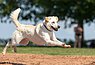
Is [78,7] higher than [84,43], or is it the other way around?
[78,7]

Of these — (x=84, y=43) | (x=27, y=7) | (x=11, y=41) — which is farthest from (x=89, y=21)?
(x=11, y=41)

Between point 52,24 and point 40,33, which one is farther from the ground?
point 52,24

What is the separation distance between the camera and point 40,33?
1222 centimetres

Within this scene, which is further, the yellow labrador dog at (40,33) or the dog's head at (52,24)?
the yellow labrador dog at (40,33)

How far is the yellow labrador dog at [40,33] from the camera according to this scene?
11.9 metres

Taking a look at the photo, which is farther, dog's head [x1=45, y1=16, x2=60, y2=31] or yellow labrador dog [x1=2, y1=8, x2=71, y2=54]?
yellow labrador dog [x1=2, y1=8, x2=71, y2=54]

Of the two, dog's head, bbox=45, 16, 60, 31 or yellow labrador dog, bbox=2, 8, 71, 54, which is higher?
dog's head, bbox=45, 16, 60, 31

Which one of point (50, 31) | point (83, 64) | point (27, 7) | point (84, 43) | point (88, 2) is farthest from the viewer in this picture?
point (27, 7)

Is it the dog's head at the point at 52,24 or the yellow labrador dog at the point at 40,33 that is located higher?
the dog's head at the point at 52,24

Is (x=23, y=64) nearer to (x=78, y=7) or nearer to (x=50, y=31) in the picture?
(x=50, y=31)

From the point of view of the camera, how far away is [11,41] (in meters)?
13.6

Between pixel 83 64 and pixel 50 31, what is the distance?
163 centimetres

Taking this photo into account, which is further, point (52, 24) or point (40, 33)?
point (40, 33)

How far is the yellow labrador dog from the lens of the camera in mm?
11859
